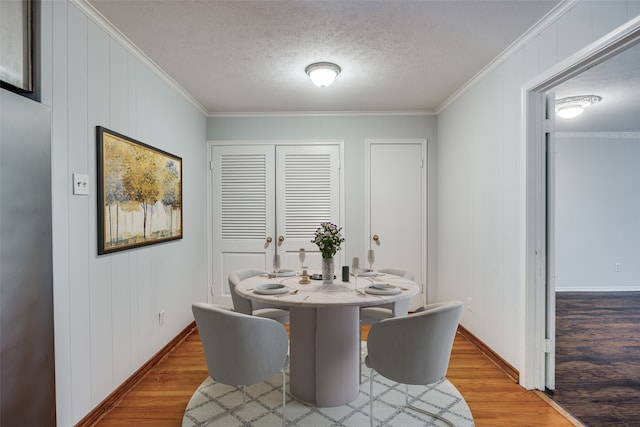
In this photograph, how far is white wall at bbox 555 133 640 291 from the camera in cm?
525

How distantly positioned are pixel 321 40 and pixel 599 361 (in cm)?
330

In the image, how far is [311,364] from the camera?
219 cm

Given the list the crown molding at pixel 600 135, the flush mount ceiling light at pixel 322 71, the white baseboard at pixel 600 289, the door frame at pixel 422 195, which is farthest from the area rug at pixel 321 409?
the crown molding at pixel 600 135

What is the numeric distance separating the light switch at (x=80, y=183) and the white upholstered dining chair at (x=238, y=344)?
3.05 ft

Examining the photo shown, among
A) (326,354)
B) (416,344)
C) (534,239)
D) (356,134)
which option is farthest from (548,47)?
(326,354)

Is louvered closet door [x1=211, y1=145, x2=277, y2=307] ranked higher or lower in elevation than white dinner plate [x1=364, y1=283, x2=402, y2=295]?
higher

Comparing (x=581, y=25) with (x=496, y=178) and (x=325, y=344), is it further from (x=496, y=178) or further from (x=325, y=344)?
(x=325, y=344)

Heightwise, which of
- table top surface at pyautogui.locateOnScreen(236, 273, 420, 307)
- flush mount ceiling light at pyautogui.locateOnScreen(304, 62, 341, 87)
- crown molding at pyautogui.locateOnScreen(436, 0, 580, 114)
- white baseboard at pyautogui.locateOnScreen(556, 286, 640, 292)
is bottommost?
white baseboard at pyautogui.locateOnScreen(556, 286, 640, 292)

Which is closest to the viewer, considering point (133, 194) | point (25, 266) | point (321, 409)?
point (25, 266)

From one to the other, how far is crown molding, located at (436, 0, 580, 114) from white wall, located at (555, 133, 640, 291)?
9.85 feet

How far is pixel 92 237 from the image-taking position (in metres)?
2.05

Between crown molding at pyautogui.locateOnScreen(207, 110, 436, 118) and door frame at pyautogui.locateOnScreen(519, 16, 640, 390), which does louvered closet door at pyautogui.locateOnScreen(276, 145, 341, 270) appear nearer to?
crown molding at pyautogui.locateOnScreen(207, 110, 436, 118)

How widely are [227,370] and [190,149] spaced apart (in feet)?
8.36

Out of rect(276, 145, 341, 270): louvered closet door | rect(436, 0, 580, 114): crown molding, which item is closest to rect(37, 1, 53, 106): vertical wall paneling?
rect(276, 145, 341, 270): louvered closet door
